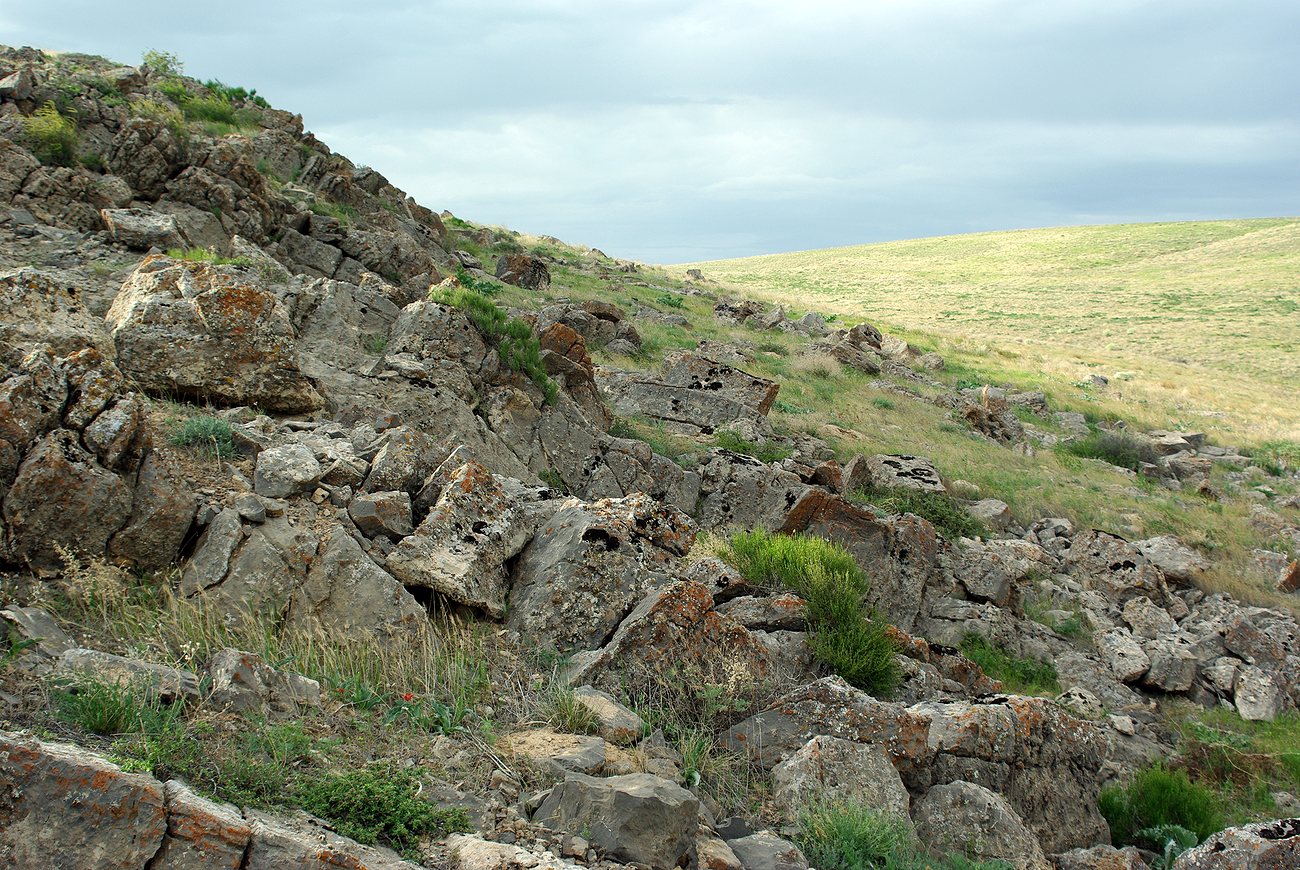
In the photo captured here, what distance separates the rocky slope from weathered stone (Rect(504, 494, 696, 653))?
0.03 metres

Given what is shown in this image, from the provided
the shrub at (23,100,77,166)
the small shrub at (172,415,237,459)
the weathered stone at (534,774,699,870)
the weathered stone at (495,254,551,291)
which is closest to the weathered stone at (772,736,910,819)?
the weathered stone at (534,774,699,870)

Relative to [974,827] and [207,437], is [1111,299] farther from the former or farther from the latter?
[207,437]

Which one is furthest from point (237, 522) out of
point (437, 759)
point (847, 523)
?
point (847, 523)

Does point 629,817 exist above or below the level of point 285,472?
below

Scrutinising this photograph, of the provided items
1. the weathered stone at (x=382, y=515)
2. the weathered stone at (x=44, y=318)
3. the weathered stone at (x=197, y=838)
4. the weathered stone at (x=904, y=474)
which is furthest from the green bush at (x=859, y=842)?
the weathered stone at (x=904, y=474)

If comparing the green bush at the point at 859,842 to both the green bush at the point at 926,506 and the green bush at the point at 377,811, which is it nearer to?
the green bush at the point at 377,811

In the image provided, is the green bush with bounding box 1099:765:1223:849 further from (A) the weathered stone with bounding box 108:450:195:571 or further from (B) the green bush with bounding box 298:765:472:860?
(A) the weathered stone with bounding box 108:450:195:571

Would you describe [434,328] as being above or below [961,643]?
above

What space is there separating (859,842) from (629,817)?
1414 millimetres

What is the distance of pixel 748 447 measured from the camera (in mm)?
14438

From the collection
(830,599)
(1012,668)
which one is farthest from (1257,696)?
(830,599)

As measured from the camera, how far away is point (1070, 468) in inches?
845

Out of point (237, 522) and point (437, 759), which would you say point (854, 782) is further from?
point (237, 522)

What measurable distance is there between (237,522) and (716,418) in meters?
10.9
